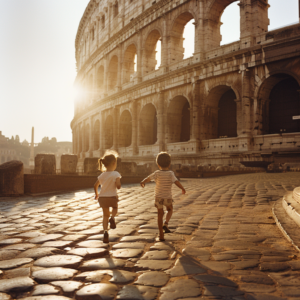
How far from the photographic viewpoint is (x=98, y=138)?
1193 inches

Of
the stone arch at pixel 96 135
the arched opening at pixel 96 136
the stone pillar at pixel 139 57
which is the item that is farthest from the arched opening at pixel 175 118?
the arched opening at pixel 96 136

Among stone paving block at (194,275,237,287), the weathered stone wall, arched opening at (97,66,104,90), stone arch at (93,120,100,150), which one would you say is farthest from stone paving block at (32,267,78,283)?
arched opening at (97,66,104,90)

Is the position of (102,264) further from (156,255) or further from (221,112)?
(221,112)

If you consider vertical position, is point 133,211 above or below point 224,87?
below

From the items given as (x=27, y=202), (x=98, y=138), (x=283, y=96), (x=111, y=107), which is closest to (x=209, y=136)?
(x=283, y=96)

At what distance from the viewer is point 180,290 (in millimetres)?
2256

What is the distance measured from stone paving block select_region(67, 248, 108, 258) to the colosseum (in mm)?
12435

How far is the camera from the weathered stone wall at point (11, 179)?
821 cm

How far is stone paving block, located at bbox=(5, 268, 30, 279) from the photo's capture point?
2551mm

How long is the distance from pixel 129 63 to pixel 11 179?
1847 cm

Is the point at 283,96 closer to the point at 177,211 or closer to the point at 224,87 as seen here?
the point at 224,87

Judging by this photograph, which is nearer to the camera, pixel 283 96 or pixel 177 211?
pixel 177 211

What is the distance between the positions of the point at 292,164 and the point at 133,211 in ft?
32.8

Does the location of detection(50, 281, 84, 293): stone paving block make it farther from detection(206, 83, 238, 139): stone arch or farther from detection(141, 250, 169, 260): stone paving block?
detection(206, 83, 238, 139): stone arch
